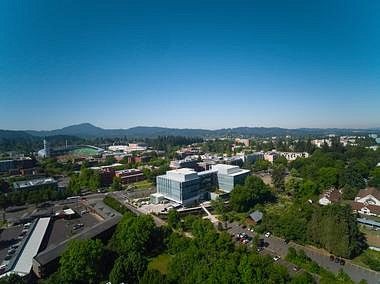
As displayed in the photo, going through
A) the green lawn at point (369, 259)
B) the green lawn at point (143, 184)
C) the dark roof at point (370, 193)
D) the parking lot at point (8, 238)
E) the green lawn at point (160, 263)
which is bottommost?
the green lawn at point (143, 184)

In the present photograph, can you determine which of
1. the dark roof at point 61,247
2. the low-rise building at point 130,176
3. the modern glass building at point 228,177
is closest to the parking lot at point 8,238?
the dark roof at point 61,247

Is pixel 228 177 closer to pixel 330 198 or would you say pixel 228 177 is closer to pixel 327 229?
pixel 330 198

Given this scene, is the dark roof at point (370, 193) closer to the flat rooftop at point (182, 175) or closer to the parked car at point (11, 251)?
the flat rooftop at point (182, 175)

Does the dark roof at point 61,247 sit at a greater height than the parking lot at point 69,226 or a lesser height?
greater

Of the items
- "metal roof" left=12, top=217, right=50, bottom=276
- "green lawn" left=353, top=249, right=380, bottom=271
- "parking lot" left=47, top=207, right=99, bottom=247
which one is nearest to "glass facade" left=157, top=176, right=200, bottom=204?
"parking lot" left=47, top=207, right=99, bottom=247

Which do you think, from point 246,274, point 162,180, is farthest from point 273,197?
point 246,274

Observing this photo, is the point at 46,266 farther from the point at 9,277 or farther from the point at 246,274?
the point at 246,274

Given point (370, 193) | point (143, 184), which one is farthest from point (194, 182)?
point (370, 193)

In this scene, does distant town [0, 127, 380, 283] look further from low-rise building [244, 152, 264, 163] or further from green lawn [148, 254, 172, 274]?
low-rise building [244, 152, 264, 163]

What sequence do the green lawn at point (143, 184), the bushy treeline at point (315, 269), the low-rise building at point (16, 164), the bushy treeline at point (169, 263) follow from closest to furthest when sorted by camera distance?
the bushy treeline at point (169, 263)
the bushy treeline at point (315, 269)
the green lawn at point (143, 184)
the low-rise building at point (16, 164)
